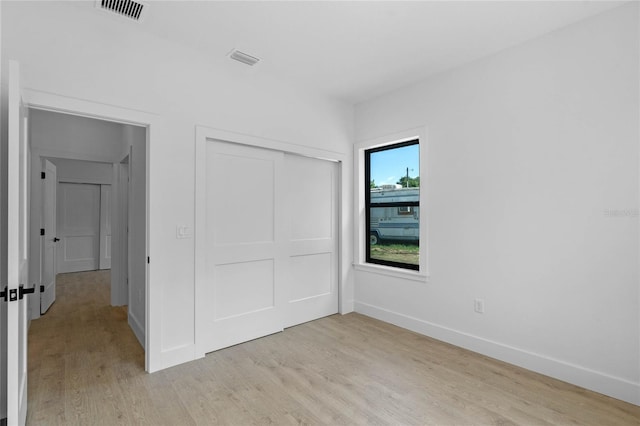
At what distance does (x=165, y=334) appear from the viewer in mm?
2764

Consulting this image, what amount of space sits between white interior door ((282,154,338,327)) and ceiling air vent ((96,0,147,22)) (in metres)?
1.87

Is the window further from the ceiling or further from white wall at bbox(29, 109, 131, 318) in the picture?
white wall at bbox(29, 109, 131, 318)

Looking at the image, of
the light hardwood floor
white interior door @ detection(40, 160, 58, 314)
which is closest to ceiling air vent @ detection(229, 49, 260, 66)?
the light hardwood floor

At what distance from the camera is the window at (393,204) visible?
3.83 meters

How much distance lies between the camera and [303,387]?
246 cm

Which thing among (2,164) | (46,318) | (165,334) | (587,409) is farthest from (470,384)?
(46,318)

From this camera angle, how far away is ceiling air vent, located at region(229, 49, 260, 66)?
298 cm

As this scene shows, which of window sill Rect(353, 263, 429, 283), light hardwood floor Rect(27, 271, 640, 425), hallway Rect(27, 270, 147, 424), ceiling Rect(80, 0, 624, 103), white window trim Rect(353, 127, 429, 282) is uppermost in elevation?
ceiling Rect(80, 0, 624, 103)

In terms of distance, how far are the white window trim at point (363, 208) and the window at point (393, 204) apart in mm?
86

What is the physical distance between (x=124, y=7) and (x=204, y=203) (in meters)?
1.57

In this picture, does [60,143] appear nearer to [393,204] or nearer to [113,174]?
[113,174]

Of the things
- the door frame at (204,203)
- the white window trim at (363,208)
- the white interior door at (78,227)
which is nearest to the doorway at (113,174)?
the door frame at (204,203)

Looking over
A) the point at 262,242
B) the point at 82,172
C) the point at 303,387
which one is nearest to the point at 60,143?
the point at 262,242

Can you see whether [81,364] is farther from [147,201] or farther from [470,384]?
[470,384]
